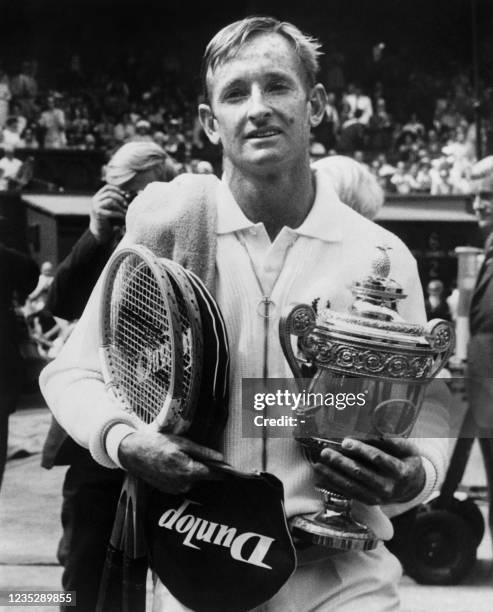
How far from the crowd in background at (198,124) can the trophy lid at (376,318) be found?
1926mm

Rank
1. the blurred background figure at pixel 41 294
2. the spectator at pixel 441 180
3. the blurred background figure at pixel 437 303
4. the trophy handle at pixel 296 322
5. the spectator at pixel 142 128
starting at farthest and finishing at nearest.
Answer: the spectator at pixel 441 180 < the spectator at pixel 142 128 < the blurred background figure at pixel 41 294 < the blurred background figure at pixel 437 303 < the trophy handle at pixel 296 322

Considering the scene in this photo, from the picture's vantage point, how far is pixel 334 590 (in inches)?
52.3

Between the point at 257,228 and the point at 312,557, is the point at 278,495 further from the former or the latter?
the point at 257,228

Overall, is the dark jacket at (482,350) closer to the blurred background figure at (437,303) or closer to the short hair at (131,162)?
the blurred background figure at (437,303)

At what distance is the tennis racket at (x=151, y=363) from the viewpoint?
1.24 metres

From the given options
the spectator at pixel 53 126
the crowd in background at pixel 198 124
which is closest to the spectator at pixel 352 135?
the crowd in background at pixel 198 124

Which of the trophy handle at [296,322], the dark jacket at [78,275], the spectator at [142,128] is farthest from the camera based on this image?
the spectator at [142,128]

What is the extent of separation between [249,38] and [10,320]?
1501 millimetres

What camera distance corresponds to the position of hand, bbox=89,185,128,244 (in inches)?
86.2

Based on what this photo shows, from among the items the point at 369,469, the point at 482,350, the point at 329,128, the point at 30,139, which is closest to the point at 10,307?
the point at 482,350

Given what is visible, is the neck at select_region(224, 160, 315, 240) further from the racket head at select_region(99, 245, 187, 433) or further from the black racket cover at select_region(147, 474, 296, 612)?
the black racket cover at select_region(147, 474, 296, 612)

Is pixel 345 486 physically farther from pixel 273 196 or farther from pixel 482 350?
pixel 482 350

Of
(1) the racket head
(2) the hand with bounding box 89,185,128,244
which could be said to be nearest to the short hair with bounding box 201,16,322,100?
(1) the racket head

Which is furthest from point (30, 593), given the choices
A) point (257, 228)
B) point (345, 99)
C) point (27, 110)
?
point (345, 99)
